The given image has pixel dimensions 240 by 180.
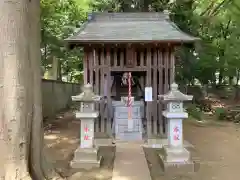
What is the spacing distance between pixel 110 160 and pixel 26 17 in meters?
4.89

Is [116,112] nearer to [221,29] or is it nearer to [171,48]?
[171,48]

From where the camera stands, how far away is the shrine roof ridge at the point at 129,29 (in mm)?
9711

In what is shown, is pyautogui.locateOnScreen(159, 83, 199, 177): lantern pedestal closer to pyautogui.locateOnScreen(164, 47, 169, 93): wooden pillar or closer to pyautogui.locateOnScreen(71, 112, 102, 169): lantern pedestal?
pyautogui.locateOnScreen(71, 112, 102, 169): lantern pedestal

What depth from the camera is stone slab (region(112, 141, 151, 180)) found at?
21.4 feet

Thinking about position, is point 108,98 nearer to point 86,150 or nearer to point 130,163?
point 86,150

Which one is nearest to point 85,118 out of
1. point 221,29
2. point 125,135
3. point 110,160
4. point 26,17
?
point 110,160

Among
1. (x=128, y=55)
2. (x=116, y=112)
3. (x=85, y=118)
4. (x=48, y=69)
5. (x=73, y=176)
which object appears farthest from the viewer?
(x=48, y=69)

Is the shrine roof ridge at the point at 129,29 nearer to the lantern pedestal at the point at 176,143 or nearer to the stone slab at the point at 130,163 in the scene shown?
the lantern pedestal at the point at 176,143

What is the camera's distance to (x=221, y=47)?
68.5ft

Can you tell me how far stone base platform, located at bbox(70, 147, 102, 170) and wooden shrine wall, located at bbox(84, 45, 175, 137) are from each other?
9.62 feet

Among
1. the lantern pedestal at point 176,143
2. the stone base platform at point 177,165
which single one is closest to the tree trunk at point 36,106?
the stone base platform at point 177,165

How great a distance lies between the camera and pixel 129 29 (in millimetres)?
11023

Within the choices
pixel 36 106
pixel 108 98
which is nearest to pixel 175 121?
pixel 108 98

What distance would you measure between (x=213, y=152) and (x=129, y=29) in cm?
491
